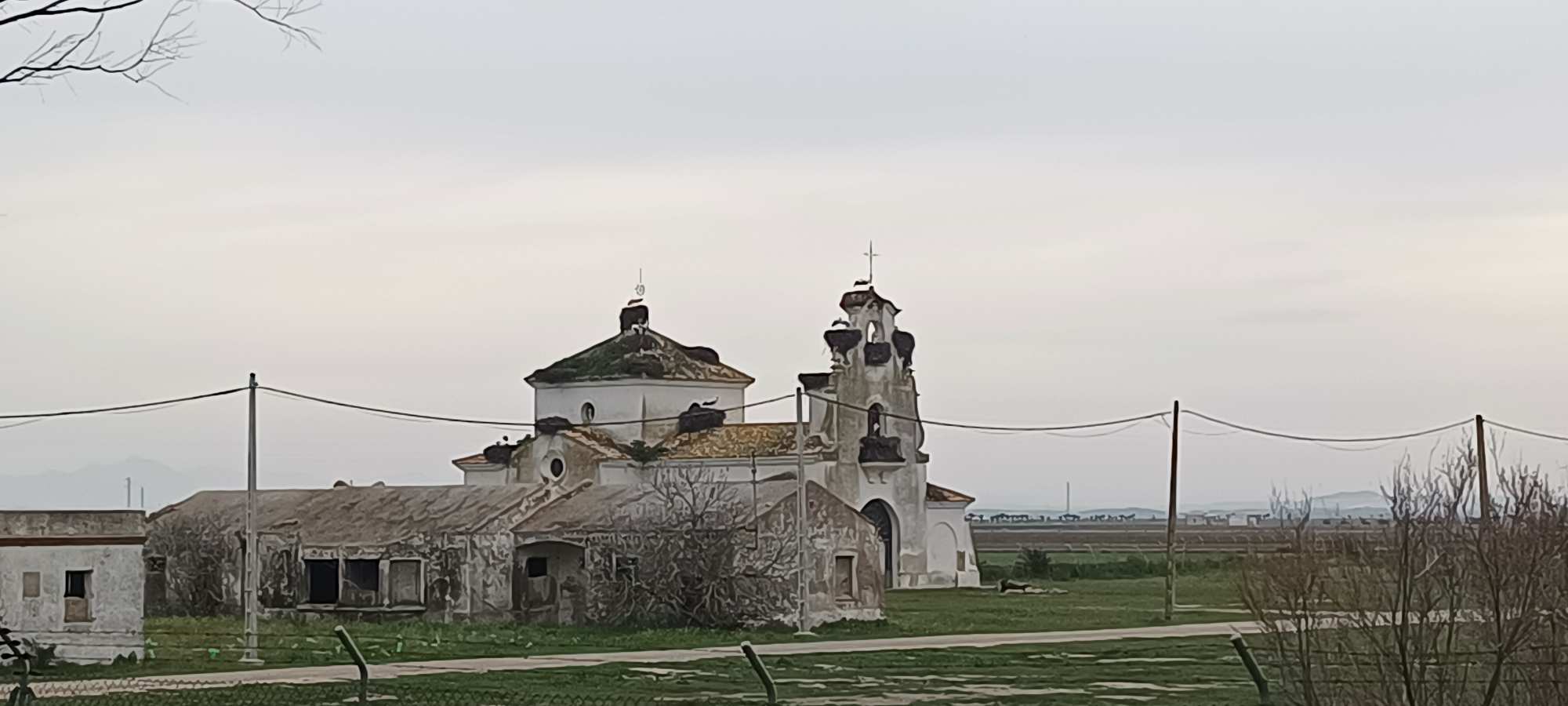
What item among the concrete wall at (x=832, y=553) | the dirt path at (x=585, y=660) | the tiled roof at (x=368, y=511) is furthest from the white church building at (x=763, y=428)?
the dirt path at (x=585, y=660)

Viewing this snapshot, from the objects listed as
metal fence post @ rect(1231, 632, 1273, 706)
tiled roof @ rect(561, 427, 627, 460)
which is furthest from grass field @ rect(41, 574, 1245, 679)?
metal fence post @ rect(1231, 632, 1273, 706)

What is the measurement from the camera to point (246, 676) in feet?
93.0

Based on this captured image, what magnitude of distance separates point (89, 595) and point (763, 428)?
30.0 metres

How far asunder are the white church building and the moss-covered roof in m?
0.04

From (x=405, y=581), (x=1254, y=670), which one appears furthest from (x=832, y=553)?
(x=1254, y=670)

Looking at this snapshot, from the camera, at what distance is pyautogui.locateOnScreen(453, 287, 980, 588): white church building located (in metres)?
59.3

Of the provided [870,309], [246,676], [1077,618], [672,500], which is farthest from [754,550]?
[870,309]

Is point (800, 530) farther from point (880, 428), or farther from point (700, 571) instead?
point (880, 428)

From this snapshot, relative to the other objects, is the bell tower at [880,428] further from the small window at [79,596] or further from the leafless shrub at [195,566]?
the small window at [79,596]

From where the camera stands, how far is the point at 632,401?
60781 millimetres

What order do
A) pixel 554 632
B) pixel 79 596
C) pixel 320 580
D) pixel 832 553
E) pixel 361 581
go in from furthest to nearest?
pixel 320 580 → pixel 361 581 → pixel 832 553 → pixel 554 632 → pixel 79 596

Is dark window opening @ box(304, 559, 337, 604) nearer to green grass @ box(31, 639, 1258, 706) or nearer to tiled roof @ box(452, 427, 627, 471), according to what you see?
tiled roof @ box(452, 427, 627, 471)

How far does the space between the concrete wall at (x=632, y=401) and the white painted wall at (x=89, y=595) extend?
92.2 ft

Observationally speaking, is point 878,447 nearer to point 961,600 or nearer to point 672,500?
point 961,600
